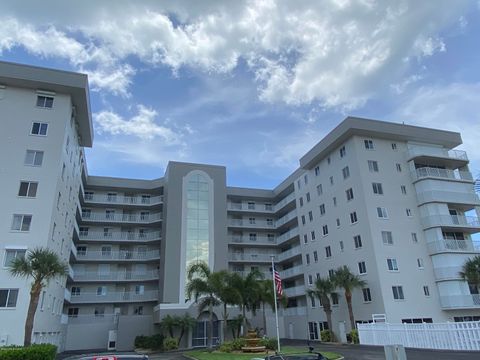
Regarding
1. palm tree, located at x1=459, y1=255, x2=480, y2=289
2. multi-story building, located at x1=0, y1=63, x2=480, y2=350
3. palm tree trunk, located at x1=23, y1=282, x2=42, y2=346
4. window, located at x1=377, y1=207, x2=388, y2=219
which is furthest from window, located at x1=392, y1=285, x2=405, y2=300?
palm tree trunk, located at x1=23, y1=282, x2=42, y2=346

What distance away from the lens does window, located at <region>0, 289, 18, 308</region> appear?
25406 millimetres

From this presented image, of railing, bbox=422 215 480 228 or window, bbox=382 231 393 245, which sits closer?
window, bbox=382 231 393 245

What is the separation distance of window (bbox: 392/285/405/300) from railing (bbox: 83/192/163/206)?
1269 inches

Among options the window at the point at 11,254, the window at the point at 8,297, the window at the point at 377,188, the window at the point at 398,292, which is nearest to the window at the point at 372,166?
the window at the point at 377,188

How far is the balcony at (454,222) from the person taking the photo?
3625 centimetres

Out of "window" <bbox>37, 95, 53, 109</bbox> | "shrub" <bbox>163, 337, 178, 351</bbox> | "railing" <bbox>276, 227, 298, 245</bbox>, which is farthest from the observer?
"railing" <bbox>276, 227, 298, 245</bbox>

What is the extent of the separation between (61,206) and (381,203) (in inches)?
1213

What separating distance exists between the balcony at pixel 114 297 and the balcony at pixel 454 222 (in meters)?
33.0

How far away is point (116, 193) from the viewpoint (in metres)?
53.8

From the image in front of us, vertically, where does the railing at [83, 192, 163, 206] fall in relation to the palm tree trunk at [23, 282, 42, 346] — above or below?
above

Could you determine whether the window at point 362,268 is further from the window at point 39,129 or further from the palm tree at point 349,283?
the window at point 39,129

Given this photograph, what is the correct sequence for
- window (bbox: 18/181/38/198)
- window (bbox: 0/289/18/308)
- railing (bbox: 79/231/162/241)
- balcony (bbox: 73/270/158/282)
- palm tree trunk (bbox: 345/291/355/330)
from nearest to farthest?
window (bbox: 0/289/18/308)
window (bbox: 18/181/38/198)
palm tree trunk (bbox: 345/291/355/330)
balcony (bbox: 73/270/158/282)
railing (bbox: 79/231/162/241)

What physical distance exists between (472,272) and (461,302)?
2.95 meters

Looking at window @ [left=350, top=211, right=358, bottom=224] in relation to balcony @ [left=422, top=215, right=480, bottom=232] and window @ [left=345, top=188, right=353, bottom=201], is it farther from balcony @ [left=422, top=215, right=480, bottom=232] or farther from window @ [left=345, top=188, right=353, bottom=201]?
balcony @ [left=422, top=215, right=480, bottom=232]
